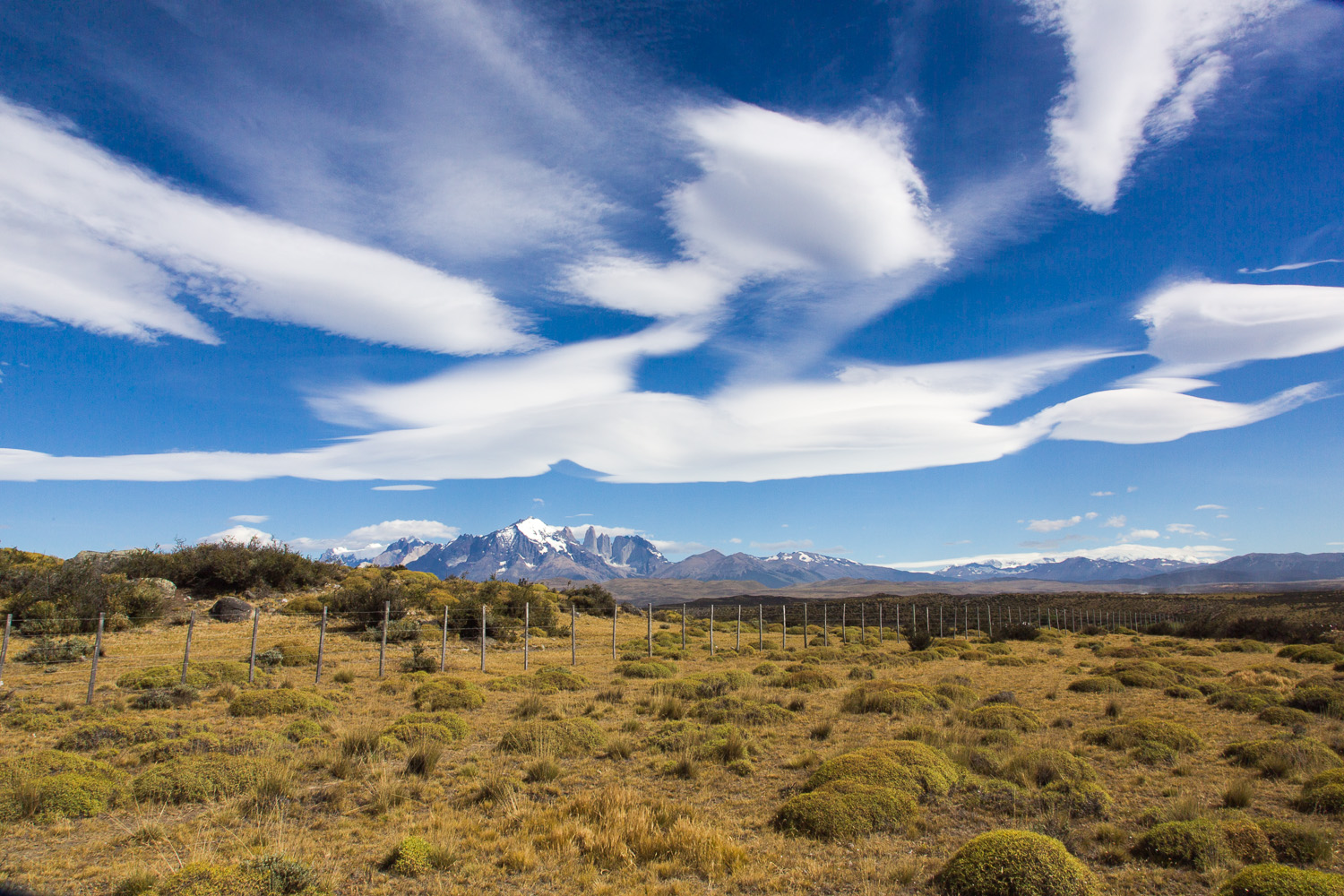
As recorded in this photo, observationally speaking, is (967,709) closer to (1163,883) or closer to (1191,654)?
(1163,883)

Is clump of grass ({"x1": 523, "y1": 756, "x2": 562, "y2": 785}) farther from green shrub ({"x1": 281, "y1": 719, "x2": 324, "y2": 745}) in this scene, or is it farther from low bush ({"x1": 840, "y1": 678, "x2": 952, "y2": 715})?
low bush ({"x1": 840, "y1": 678, "x2": 952, "y2": 715})

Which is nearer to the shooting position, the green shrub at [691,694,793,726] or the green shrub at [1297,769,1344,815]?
the green shrub at [1297,769,1344,815]

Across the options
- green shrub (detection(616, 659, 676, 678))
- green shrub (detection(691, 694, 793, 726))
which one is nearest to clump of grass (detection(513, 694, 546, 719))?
green shrub (detection(691, 694, 793, 726))

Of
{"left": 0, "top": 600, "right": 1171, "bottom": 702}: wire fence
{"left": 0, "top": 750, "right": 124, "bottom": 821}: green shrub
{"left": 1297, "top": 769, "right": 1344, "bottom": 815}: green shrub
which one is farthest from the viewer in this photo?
{"left": 0, "top": 600, "right": 1171, "bottom": 702}: wire fence

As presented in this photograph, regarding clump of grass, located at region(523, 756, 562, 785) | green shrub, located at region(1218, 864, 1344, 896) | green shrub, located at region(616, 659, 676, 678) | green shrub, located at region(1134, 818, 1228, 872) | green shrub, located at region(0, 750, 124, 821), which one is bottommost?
green shrub, located at region(616, 659, 676, 678)

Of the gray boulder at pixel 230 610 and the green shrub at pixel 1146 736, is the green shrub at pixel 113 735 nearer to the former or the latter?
the green shrub at pixel 1146 736

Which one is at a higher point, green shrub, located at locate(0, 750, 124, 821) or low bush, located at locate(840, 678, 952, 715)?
green shrub, located at locate(0, 750, 124, 821)

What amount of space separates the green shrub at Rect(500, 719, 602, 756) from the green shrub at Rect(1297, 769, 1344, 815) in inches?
401

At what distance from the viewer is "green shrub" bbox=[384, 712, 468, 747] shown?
1248 centimetres

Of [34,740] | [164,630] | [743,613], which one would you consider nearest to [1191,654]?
[34,740]

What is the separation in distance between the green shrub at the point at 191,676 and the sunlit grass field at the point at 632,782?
0.54 feet

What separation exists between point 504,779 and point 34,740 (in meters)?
9.32

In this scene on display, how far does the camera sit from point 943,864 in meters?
6.77

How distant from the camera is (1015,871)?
6.07m
